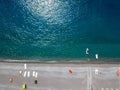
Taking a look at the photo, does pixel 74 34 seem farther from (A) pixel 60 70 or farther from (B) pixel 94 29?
(A) pixel 60 70

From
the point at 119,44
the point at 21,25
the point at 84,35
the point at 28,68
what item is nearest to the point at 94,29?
the point at 84,35

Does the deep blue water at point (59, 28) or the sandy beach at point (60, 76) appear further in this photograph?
the deep blue water at point (59, 28)

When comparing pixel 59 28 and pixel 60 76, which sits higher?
pixel 59 28

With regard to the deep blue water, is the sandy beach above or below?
below

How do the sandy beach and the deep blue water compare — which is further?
the deep blue water

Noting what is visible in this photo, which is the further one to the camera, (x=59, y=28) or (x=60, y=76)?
(x=59, y=28)
